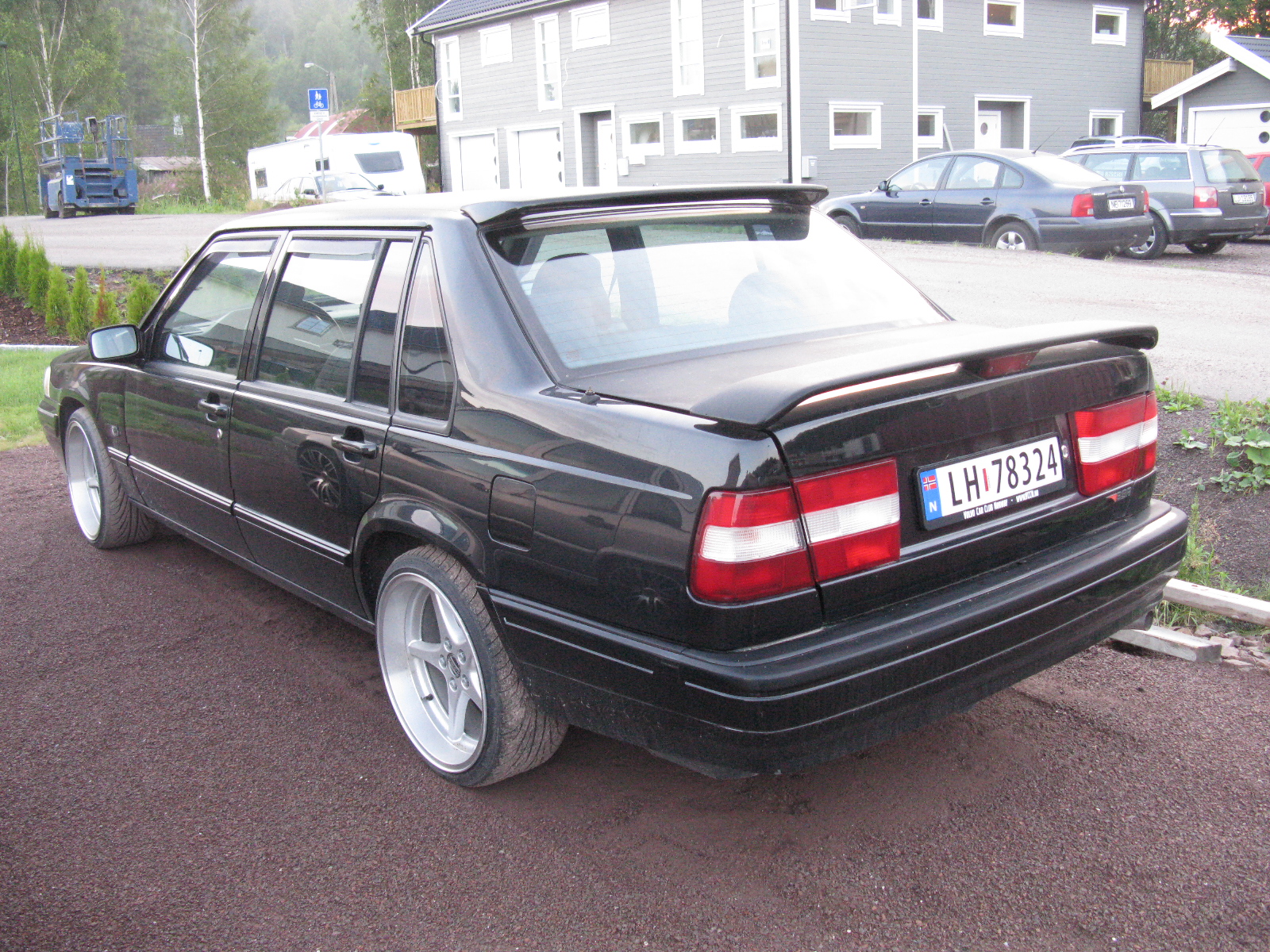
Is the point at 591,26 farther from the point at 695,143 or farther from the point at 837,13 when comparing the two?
the point at 837,13

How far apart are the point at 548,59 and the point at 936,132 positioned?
11.3 meters

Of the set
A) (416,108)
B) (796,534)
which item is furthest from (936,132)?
(796,534)

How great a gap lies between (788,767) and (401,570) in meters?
→ 1.27

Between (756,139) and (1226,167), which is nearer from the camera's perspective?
(1226,167)

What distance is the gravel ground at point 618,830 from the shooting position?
2.49 m

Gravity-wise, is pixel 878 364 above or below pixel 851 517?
above

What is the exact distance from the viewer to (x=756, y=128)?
88.2ft

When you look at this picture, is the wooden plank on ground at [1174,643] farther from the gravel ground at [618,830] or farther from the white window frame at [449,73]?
the white window frame at [449,73]

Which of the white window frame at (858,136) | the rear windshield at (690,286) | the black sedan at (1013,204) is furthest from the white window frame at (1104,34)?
the rear windshield at (690,286)

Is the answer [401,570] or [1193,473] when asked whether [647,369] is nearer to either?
[401,570]

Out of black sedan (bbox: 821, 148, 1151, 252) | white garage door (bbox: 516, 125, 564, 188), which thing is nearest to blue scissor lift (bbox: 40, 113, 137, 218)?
white garage door (bbox: 516, 125, 564, 188)

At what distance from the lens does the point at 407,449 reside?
3035 mm

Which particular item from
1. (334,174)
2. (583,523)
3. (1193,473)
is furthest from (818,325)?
(334,174)

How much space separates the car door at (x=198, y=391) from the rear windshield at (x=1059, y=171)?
12664 millimetres
